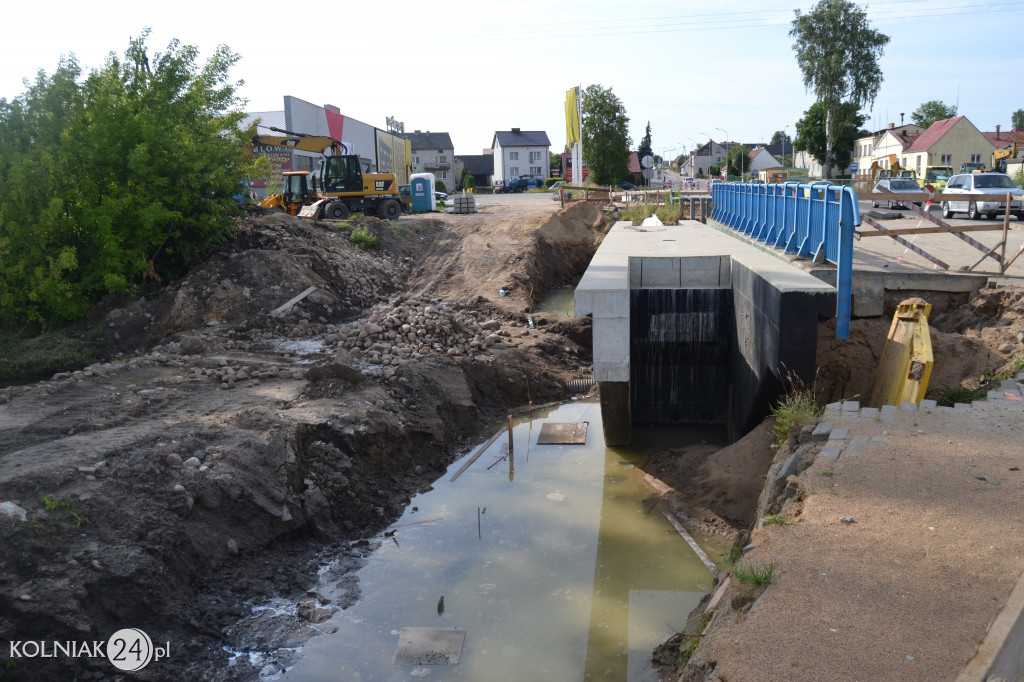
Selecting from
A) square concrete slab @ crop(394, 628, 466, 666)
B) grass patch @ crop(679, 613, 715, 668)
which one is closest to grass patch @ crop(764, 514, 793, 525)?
grass patch @ crop(679, 613, 715, 668)

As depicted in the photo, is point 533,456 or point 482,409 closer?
point 533,456

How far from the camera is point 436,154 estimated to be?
9906cm

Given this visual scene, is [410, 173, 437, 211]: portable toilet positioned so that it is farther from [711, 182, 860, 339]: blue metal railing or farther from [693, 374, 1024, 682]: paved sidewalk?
[693, 374, 1024, 682]: paved sidewalk

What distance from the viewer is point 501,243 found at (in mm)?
24094

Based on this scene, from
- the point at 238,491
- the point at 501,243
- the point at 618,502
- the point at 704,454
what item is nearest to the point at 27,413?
the point at 238,491

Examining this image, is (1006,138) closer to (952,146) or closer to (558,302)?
(952,146)

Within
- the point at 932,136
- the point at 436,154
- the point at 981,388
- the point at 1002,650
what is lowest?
the point at 1002,650

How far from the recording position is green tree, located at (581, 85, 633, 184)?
61750 mm

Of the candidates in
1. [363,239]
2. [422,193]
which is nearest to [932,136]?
[422,193]

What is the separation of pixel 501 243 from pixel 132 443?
56.6ft

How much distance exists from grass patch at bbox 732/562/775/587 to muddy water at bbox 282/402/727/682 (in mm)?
1843

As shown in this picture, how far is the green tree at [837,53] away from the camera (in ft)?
146

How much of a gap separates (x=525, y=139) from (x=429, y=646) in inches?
3771

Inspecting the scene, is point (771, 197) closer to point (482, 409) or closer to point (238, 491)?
point (482, 409)
